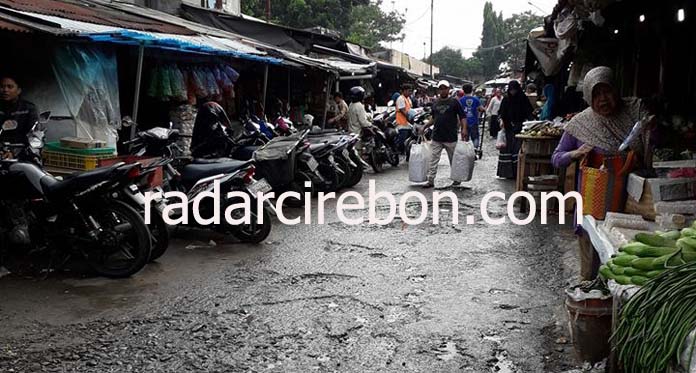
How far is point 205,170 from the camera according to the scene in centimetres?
694

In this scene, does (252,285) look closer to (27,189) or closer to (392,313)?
(392,313)

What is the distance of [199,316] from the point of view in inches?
187

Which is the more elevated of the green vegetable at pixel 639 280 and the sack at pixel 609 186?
the sack at pixel 609 186

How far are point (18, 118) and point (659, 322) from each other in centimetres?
596

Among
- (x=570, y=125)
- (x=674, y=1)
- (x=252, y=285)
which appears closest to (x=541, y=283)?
(x=570, y=125)

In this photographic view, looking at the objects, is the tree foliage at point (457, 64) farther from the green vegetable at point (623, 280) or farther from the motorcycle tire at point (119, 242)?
the green vegetable at point (623, 280)

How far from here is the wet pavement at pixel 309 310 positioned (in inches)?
158

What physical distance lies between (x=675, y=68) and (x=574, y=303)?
3826 mm

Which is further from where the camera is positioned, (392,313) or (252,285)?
(252,285)

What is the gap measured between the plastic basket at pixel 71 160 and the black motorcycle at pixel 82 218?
1595 mm

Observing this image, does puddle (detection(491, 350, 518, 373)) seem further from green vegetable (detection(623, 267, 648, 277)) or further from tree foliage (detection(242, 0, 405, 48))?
tree foliage (detection(242, 0, 405, 48))

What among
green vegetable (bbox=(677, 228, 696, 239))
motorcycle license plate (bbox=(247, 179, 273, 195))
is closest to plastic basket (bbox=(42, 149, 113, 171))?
motorcycle license plate (bbox=(247, 179, 273, 195))

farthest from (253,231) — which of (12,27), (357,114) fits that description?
(357,114)

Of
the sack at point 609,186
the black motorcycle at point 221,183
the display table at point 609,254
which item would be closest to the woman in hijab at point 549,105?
the black motorcycle at point 221,183
